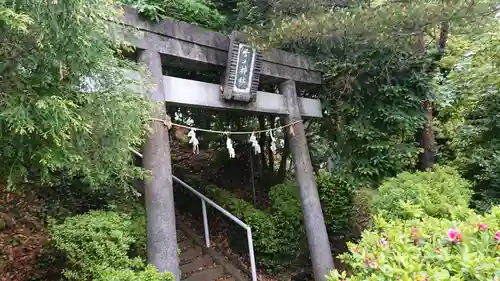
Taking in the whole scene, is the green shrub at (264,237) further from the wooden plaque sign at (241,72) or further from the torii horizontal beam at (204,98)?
the wooden plaque sign at (241,72)

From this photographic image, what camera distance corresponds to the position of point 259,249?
5.63 m

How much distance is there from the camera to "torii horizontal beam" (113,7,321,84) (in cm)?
378

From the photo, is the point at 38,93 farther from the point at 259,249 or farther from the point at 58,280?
the point at 259,249

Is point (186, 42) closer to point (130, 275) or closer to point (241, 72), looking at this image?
point (241, 72)

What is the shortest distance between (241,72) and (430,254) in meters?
3.27

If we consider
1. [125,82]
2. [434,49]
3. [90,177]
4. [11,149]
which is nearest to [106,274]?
[90,177]

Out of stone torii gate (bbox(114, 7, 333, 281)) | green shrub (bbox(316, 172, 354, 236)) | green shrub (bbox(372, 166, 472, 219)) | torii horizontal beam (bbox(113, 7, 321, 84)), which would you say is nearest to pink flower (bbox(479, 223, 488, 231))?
green shrub (bbox(372, 166, 472, 219))

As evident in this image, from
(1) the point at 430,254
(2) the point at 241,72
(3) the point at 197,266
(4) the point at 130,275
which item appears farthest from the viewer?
(3) the point at 197,266

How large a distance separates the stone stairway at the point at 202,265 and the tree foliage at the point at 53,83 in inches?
118

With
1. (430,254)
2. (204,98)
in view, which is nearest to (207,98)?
(204,98)

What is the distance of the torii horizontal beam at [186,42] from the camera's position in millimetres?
3783

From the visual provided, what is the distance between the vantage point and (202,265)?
5.26 metres

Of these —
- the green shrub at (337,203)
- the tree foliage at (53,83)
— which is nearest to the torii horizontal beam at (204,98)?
the tree foliage at (53,83)

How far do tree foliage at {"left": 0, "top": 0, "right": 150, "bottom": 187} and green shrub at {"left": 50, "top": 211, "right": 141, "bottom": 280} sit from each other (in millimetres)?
979
